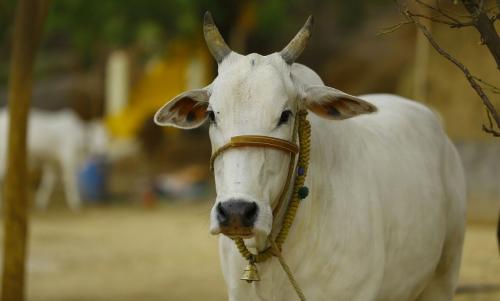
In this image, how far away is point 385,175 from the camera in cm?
443

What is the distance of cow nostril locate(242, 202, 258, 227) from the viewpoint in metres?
3.39

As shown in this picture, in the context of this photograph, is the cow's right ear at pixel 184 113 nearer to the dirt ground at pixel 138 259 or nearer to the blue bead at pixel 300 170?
the blue bead at pixel 300 170

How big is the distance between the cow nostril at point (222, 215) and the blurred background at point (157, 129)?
2.02m

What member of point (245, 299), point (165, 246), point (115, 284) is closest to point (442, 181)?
point (245, 299)

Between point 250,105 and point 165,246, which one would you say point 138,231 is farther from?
point 250,105

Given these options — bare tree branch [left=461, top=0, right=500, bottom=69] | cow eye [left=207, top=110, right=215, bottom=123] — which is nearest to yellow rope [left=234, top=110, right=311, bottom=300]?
cow eye [left=207, top=110, right=215, bottom=123]

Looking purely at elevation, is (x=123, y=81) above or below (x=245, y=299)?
above

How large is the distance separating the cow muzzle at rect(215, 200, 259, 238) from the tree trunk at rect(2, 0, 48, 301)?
341cm

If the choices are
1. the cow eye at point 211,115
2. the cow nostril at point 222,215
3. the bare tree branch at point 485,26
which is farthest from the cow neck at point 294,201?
the bare tree branch at point 485,26

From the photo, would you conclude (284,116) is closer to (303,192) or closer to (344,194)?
(303,192)

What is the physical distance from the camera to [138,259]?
10.2 m

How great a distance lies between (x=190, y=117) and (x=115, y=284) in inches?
192

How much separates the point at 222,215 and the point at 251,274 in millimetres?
528

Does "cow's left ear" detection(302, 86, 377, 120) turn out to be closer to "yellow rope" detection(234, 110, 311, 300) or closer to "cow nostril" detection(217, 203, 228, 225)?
"yellow rope" detection(234, 110, 311, 300)
